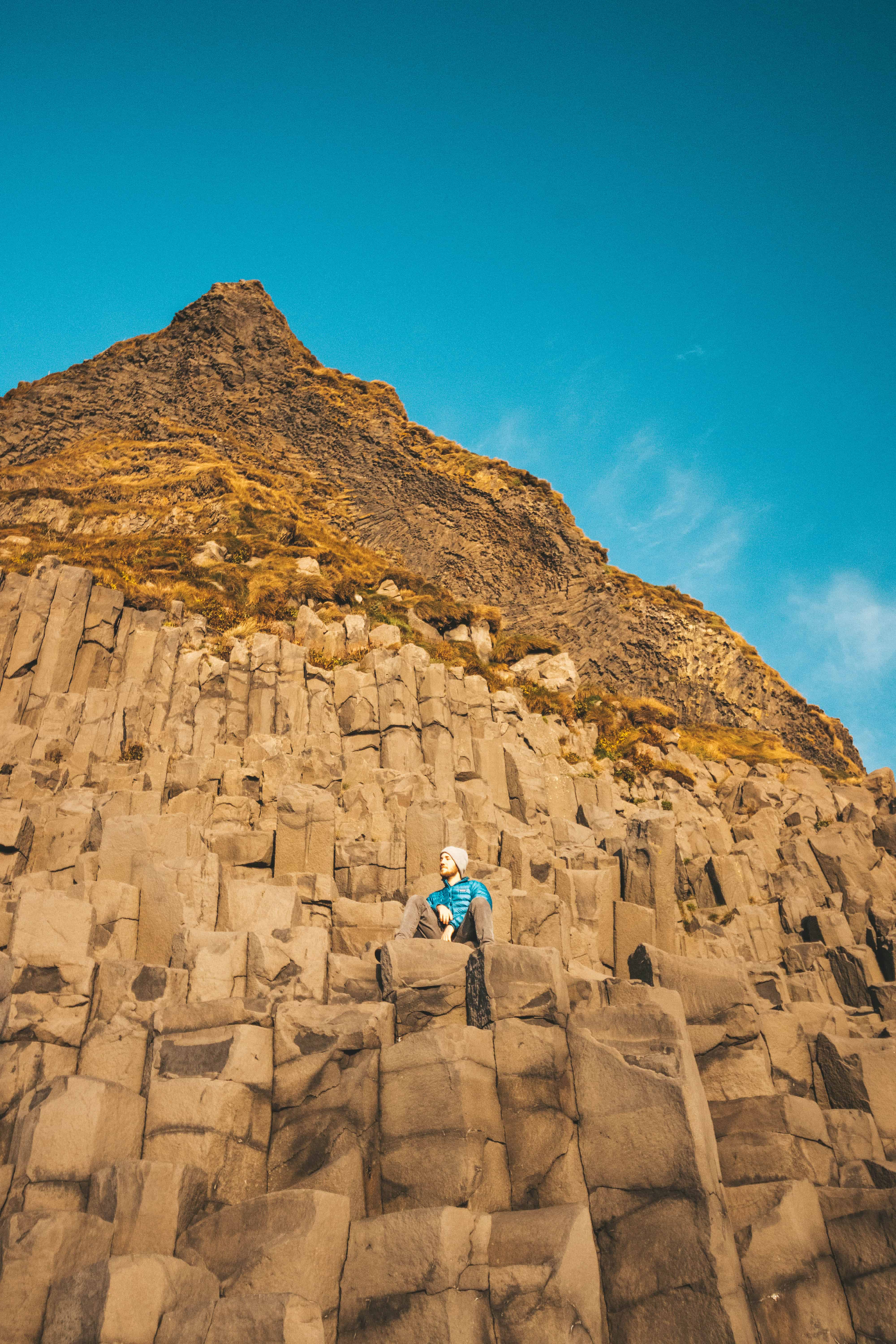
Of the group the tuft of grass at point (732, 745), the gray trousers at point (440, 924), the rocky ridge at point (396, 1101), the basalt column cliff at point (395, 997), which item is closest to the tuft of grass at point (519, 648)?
the basalt column cliff at point (395, 997)

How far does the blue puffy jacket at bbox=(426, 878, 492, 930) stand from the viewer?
421 inches

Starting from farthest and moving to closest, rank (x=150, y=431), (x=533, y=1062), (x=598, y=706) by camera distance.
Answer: (x=150, y=431) < (x=598, y=706) < (x=533, y=1062)

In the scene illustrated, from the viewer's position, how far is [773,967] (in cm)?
1590

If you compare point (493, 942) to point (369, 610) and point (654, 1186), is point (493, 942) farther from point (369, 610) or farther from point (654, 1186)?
point (369, 610)

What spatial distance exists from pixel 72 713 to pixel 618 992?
16.9 meters

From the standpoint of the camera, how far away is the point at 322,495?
5516cm

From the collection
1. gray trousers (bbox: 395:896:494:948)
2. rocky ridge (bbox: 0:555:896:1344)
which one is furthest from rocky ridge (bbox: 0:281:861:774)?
gray trousers (bbox: 395:896:494:948)

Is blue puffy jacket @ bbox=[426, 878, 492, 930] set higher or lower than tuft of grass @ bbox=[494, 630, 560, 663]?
lower

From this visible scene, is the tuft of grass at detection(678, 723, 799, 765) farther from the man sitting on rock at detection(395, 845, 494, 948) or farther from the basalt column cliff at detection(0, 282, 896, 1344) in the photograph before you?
the man sitting on rock at detection(395, 845, 494, 948)

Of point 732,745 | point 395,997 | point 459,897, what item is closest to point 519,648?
point 732,745

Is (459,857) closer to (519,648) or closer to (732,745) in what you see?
(519,648)

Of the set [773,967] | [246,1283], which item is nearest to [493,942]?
[246,1283]

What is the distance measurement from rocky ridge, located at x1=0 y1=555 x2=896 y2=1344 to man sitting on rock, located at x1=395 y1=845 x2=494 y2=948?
0.55 meters

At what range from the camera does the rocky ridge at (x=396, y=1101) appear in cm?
677
